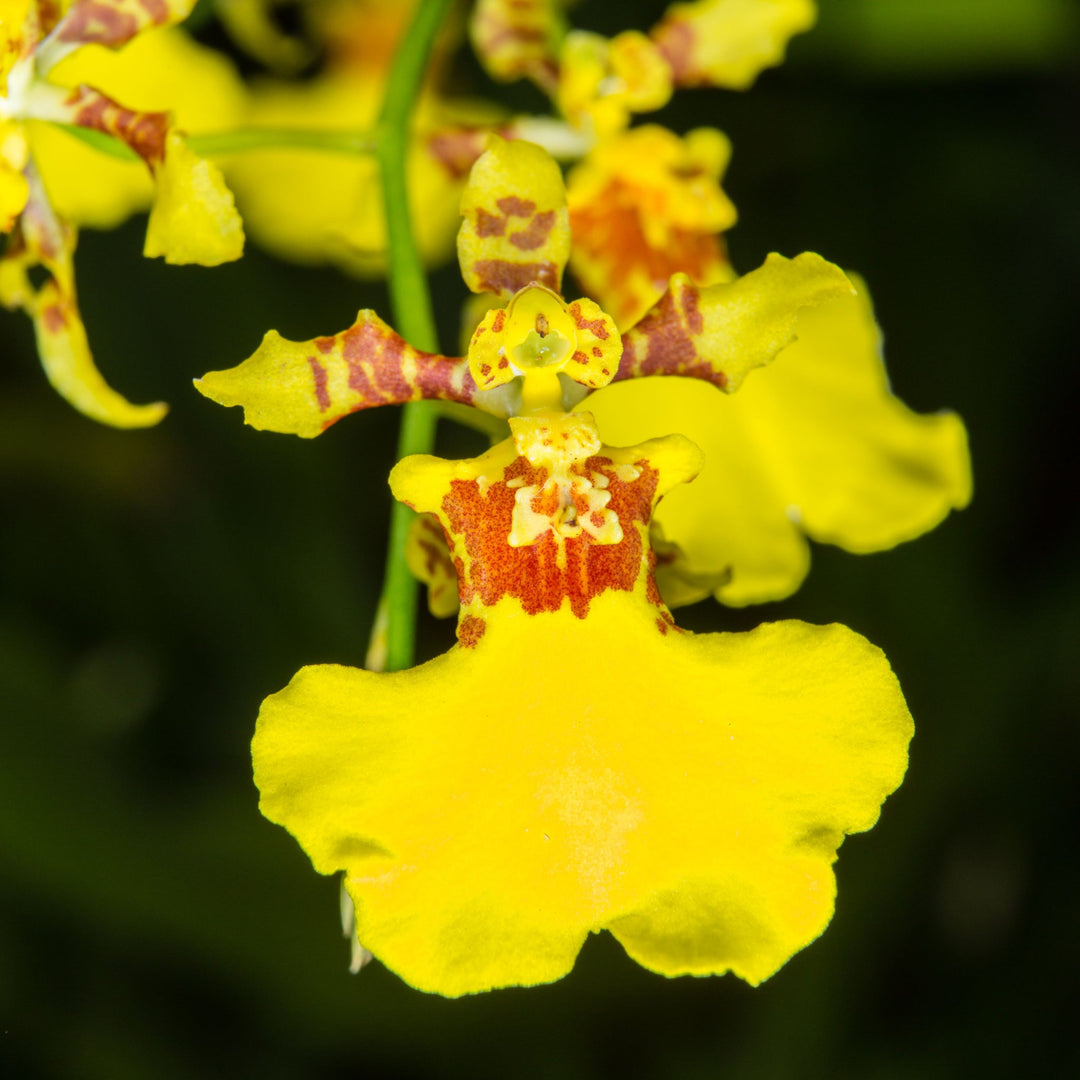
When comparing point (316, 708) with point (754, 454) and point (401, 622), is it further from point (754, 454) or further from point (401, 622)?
point (754, 454)

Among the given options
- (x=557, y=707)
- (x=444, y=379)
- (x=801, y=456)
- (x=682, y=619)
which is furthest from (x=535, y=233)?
(x=682, y=619)

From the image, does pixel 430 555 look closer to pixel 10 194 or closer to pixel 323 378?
pixel 323 378

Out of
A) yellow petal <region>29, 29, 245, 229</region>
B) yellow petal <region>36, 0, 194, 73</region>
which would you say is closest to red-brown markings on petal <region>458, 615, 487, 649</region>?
yellow petal <region>36, 0, 194, 73</region>

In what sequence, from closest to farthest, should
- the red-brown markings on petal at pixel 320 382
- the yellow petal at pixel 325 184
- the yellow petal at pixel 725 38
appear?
the red-brown markings on petal at pixel 320 382, the yellow petal at pixel 725 38, the yellow petal at pixel 325 184

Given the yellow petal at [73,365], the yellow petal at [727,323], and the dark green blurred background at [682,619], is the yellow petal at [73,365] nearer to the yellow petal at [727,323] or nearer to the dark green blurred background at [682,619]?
the yellow petal at [727,323]

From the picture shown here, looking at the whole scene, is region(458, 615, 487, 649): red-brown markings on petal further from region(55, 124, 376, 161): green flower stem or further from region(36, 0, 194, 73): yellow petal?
region(36, 0, 194, 73): yellow petal

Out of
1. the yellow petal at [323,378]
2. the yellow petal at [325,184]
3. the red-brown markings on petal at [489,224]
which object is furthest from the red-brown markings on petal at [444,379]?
the yellow petal at [325,184]

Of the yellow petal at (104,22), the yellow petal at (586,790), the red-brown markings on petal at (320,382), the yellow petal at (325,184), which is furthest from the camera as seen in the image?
the yellow petal at (325,184)
